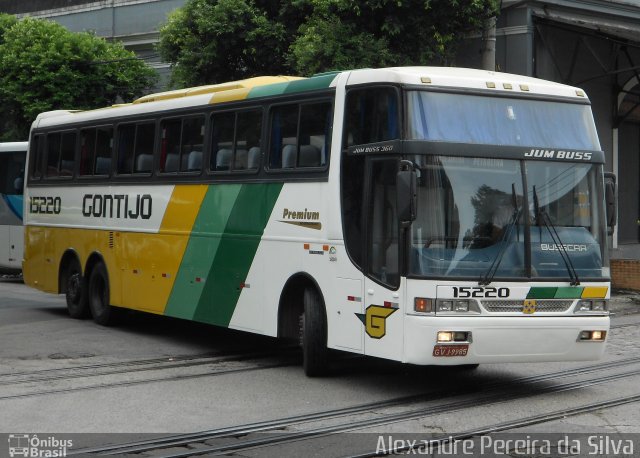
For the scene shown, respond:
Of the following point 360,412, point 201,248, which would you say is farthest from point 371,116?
point 201,248

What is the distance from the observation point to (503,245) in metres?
10.5

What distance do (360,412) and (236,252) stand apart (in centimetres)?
385

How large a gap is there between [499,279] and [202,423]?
313 cm

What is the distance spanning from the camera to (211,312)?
13672 mm

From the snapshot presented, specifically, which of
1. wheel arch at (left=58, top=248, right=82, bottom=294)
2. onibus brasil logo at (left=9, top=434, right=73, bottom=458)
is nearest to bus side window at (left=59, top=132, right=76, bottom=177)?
wheel arch at (left=58, top=248, right=82, bottom=294)

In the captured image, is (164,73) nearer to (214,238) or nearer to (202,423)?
(214,238)

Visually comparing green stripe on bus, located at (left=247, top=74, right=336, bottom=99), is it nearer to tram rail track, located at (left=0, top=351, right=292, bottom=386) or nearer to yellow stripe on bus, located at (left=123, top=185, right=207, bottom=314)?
yellow stripe on bus, located at (left=123, top=185, right=207, bottom=314)

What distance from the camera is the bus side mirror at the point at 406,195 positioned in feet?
32.8

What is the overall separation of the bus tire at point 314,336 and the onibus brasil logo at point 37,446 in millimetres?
3653

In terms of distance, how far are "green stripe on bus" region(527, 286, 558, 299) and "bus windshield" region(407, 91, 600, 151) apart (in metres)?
1.44

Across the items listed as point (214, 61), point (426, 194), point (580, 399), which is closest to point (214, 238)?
point (426, 194)

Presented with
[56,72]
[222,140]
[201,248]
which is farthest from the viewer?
[56,72]

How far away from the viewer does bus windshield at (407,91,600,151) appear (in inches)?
415

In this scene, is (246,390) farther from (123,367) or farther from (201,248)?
(201,248)
